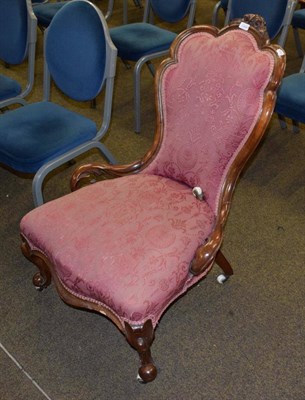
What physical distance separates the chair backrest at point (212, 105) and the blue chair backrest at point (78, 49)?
33cm

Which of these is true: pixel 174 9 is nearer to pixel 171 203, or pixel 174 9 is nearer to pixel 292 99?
pixel 292 99

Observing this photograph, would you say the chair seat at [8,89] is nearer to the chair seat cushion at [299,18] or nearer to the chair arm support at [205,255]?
the chair arm support at [205,255]

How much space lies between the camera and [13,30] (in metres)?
1.89

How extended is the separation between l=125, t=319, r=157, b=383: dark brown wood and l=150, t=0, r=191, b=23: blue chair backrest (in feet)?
5.98

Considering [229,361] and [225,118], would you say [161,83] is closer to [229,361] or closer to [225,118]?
[225,118]

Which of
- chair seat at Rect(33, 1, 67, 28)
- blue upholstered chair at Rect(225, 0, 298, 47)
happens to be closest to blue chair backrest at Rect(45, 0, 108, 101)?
blue upholstered chair at Rect(225, 0, 298, 47)

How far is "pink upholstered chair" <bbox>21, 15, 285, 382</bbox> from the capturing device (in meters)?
1.13

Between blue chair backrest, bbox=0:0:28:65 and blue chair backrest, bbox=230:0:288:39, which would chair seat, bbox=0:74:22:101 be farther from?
blue chair backrest, bbox=230:0:288:39

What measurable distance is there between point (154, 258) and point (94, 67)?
79 cm

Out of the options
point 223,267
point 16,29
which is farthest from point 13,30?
point 223,267

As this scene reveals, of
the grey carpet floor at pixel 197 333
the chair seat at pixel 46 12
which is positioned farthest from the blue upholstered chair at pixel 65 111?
the chair seat at pixel 46 12

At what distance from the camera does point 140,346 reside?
3.82ft

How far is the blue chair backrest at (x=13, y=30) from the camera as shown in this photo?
6.00 ft

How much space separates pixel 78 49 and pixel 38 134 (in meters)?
0.34
